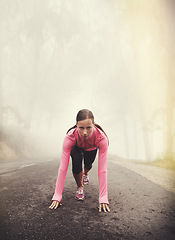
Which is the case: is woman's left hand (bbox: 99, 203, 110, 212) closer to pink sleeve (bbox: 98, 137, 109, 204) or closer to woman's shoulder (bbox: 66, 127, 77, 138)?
pink sleeve (bbox: 98, 137, 109, 204)

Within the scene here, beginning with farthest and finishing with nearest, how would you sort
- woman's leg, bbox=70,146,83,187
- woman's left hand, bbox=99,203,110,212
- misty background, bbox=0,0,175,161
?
misty background, bbox=0,0,175,161 → woman's leg, bbox=70,146,83,187 → woman's left hand, bbox=99,203,110,212

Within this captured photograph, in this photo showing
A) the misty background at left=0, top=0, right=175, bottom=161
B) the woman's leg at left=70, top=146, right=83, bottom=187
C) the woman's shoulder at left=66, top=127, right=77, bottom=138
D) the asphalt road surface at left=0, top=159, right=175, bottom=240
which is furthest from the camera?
the misty background at left=0, top=0, right=175, bottom=161

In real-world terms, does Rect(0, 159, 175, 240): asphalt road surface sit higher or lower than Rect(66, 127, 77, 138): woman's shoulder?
lower

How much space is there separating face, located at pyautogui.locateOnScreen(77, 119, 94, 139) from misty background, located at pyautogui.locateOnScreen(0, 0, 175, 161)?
7.60 m

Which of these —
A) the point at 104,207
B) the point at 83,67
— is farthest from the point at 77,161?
the point at 83,67

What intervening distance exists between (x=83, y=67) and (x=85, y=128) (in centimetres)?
2182

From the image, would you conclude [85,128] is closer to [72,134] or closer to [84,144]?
[72,134]

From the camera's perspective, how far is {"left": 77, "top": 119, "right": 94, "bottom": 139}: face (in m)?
2.35

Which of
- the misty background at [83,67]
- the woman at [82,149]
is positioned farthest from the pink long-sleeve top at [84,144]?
the misty background at [83,67]

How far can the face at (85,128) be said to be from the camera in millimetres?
2348

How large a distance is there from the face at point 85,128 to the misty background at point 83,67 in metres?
7.60

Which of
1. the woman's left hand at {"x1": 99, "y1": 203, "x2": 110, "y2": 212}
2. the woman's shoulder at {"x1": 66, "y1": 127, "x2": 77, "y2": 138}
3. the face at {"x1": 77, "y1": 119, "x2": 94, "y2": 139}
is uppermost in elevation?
the face at {"x1": 77, "y1": 119, "x2": 94, "y2": 139}

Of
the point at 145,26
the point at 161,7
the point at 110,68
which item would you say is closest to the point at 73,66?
the point at 110,68

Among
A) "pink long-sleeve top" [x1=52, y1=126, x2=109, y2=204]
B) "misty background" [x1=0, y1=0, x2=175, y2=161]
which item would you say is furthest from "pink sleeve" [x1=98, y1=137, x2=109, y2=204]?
"misty background" [x1=0, y1=0, x2=175, y2=161]
